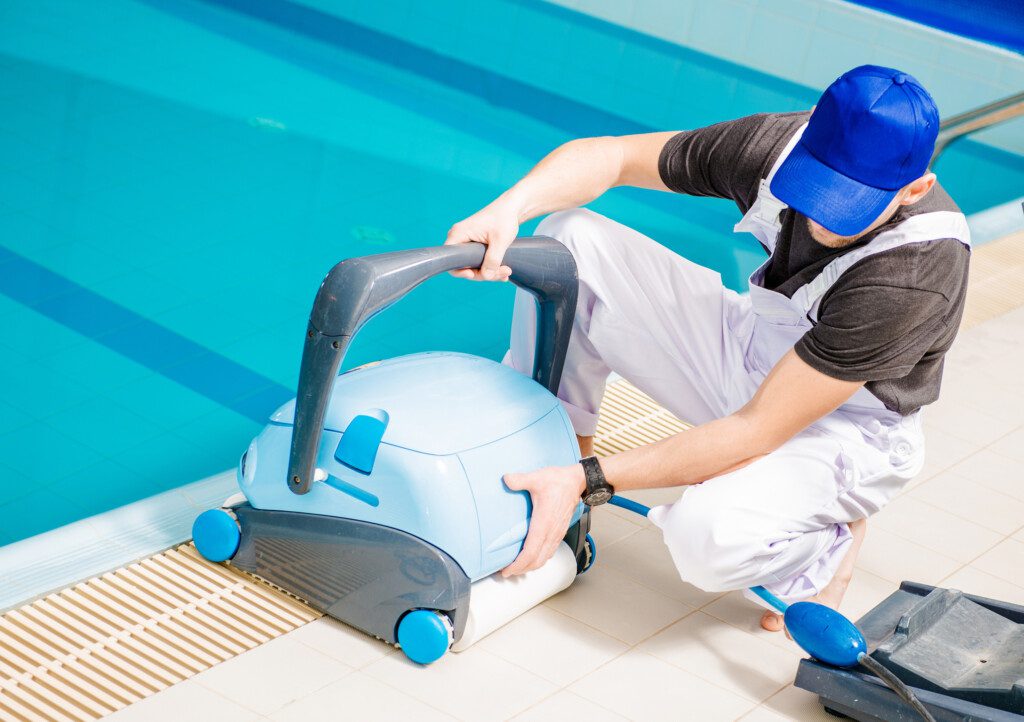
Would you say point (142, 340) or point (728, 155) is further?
point (142, 340)

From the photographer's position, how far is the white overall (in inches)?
82.1

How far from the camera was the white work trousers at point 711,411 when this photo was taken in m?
2.10

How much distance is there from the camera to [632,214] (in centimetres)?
516

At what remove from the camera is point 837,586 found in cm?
230

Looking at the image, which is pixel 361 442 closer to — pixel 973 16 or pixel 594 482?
pixel 594 482

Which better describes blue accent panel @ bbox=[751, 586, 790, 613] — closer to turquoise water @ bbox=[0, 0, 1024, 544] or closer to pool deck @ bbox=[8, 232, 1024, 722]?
pool deck @ bbox=[8, 232, 1024, 722]

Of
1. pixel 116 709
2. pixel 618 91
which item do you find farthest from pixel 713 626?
pixel 618 91

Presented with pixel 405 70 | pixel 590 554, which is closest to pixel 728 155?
pixel 590 554

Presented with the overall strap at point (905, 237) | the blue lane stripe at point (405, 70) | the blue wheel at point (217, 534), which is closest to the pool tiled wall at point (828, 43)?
the blue lane stripe at point (405, 70)

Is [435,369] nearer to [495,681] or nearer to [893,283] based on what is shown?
[495,681]

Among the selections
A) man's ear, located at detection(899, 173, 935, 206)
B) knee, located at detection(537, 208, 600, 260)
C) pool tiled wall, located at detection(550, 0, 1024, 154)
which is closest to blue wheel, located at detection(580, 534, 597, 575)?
knee, located at detection(537, 208, 600, 260)

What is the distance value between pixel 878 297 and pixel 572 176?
624 millimetres

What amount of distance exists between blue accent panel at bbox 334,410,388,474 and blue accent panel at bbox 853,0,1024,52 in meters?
6.38

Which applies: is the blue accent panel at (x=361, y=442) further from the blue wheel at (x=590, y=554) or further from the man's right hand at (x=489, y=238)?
the blue wheel at (x=590, y=554)
